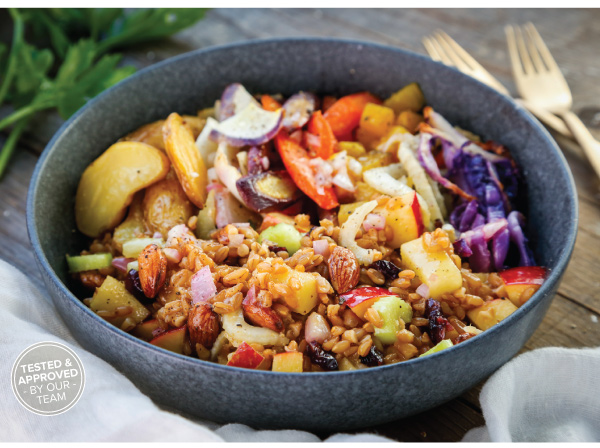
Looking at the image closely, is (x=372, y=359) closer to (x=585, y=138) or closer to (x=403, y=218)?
(x=403, y=218)

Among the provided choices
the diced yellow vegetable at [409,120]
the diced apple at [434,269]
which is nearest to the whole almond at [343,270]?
the diced apple at [434,269]

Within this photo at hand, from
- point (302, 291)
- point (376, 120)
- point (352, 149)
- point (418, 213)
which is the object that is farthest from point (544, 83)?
point (302, 291)

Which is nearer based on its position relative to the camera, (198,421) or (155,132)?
(198,421)

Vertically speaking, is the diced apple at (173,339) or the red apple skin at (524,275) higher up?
the red apple skin at (524,275)

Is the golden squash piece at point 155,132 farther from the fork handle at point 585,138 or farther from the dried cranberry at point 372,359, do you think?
the fork handle at point 585,138

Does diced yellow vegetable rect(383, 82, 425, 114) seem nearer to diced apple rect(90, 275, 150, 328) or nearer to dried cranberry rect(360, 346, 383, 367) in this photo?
dried cranberry rect(360, 346, 383, 367)

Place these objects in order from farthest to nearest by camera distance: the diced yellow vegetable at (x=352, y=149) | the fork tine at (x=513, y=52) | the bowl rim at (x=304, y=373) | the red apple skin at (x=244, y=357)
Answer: the fork tine at (x=513, y=52)
the diced yellow vegetable at (x=352, y=149)
the red apple skin at (x=244, y=357)
the bowl rim at (x=304, y=373)
